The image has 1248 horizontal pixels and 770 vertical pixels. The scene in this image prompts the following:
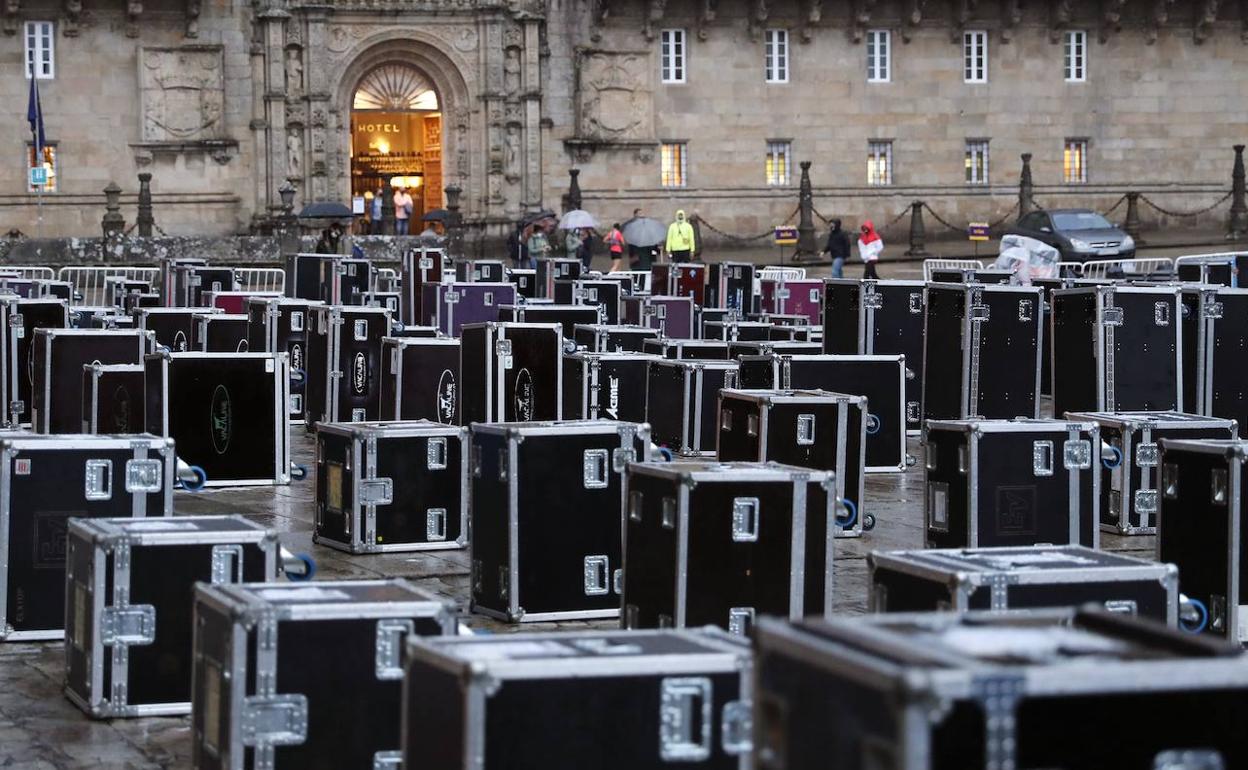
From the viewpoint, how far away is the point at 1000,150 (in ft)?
165

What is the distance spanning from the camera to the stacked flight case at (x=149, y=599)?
1004 centimetres

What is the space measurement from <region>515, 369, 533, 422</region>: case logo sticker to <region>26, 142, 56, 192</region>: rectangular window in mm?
28095

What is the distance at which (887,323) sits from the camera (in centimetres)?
2103

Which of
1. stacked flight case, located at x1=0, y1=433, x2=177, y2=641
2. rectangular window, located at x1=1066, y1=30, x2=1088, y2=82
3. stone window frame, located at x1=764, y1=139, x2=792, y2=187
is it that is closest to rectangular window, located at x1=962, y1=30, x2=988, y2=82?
rectangular window, located at x1=1066, y1=30, x2=1088, y2=82

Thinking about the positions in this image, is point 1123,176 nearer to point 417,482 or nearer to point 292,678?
point 417,482

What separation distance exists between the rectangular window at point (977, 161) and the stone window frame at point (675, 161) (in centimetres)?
652

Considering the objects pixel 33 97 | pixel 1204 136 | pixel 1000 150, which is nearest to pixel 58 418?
pixel 33 97

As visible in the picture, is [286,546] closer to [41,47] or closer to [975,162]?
[41,47]

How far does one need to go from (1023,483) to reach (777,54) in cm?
3652

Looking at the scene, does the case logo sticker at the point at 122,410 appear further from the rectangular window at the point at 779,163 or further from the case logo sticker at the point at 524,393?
the rectangular window at the point at 779,163

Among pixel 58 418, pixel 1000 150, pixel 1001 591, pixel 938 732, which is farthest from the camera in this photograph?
pixel 1000 150

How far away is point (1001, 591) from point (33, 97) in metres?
35.7

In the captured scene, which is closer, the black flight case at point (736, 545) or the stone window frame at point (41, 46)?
the black flight case at point (736, 545)

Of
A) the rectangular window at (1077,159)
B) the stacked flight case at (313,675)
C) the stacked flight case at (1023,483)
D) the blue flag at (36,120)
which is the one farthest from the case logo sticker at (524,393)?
the rectangular window at (1077,159)
